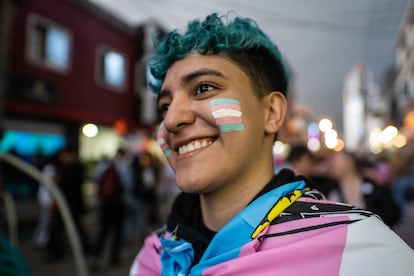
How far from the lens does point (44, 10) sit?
1069cm

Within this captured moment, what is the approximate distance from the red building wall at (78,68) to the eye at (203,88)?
9.76m

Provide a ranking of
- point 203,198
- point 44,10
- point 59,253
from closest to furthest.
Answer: point 203,198 → point 59,253 → point 44,10

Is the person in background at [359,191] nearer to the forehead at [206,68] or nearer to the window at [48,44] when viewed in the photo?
the forehead at [206,68]

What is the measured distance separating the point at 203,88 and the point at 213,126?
0.16 m

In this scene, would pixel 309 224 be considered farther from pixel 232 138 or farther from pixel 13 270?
pixel 13 270

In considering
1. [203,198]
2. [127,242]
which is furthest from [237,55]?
[127,242]

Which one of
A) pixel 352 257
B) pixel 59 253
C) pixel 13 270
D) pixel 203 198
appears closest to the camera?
pixel 352 257

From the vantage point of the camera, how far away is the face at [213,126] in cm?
118

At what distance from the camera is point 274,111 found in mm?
1364

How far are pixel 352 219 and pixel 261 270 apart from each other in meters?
0.31

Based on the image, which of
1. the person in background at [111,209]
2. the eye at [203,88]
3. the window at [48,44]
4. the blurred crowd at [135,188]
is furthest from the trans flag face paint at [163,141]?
the window at [48,44]

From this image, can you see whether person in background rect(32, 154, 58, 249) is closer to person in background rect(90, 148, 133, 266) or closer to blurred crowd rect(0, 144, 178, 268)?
blurred crowd rect(0, 144, 178, 268)

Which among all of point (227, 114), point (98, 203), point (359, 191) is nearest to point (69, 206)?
point (98, 203)

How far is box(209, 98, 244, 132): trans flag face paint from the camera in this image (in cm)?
118
